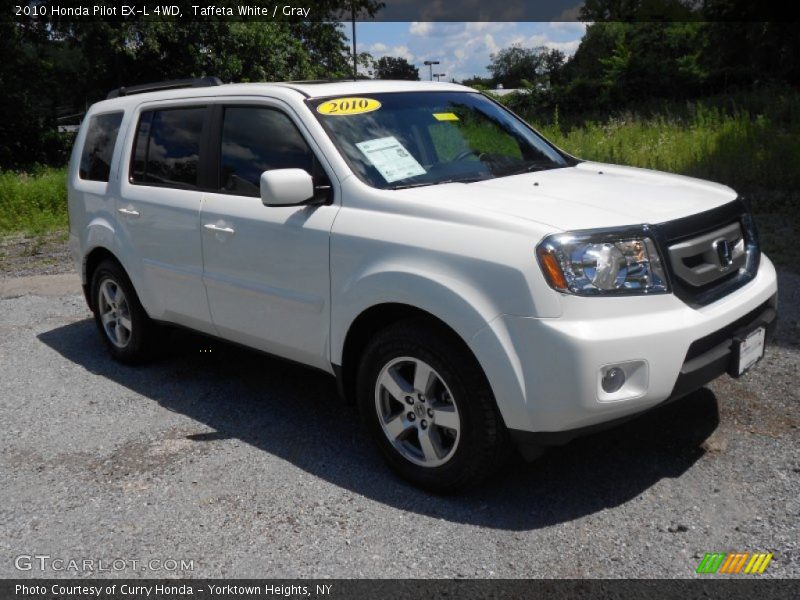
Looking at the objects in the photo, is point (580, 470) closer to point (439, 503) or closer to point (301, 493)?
point (439, 503)

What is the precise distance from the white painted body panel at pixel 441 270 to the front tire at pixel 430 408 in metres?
0.13

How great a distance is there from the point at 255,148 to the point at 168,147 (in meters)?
0.95

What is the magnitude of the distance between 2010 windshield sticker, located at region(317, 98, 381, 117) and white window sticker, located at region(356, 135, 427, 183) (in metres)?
0.25

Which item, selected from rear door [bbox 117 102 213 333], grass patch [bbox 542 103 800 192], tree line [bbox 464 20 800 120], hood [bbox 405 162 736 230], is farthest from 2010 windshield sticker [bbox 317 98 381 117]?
tree line [bbox 464 20 800 120]

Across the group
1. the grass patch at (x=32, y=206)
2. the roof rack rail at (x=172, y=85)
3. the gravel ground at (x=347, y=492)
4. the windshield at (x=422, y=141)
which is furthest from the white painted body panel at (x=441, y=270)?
the grass patch at (x=32, y=206)

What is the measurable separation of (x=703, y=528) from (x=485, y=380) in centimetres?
106

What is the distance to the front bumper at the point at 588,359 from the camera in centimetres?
312

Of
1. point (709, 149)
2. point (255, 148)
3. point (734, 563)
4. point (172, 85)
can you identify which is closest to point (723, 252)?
point (734, 563)

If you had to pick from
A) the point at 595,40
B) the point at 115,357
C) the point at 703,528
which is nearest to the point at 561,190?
the point at 703,528

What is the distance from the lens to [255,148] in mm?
4480

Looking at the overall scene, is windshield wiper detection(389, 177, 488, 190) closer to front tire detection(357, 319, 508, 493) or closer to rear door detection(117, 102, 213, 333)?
front tire detection(357, 319, 508, 493)

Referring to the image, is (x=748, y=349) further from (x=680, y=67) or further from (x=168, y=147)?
(x=680, y=67)

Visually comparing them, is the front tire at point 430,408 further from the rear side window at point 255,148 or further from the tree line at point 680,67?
the tree line at point 680,67

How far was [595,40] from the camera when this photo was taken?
56.8 m
